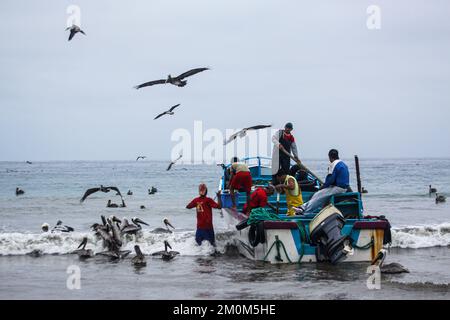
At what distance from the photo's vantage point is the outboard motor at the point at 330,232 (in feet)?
40.1

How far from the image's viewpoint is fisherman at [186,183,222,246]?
47.6ft

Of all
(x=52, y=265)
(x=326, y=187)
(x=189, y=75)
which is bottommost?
(x=52, y=265)

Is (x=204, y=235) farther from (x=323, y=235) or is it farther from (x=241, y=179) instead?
(x=323, y=235)

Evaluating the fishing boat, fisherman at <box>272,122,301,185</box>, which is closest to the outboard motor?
the fishing boat

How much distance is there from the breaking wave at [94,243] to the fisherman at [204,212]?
24 cm

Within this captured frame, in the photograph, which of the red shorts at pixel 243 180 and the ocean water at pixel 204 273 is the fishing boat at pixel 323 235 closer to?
the ocean water at pixel 204 273

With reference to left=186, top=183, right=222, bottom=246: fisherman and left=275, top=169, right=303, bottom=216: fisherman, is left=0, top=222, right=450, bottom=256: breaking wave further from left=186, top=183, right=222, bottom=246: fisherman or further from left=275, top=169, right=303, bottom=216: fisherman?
left=275, top=169, right=303, bottom=216: fisherman

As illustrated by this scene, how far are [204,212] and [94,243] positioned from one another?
4032 millimetres

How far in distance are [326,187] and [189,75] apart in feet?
19.4

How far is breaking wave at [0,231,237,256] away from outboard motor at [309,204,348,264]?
11.5ft

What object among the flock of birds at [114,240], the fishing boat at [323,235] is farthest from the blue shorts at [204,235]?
the fishing boat at [323,235]

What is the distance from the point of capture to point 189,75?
1786 centimetres
